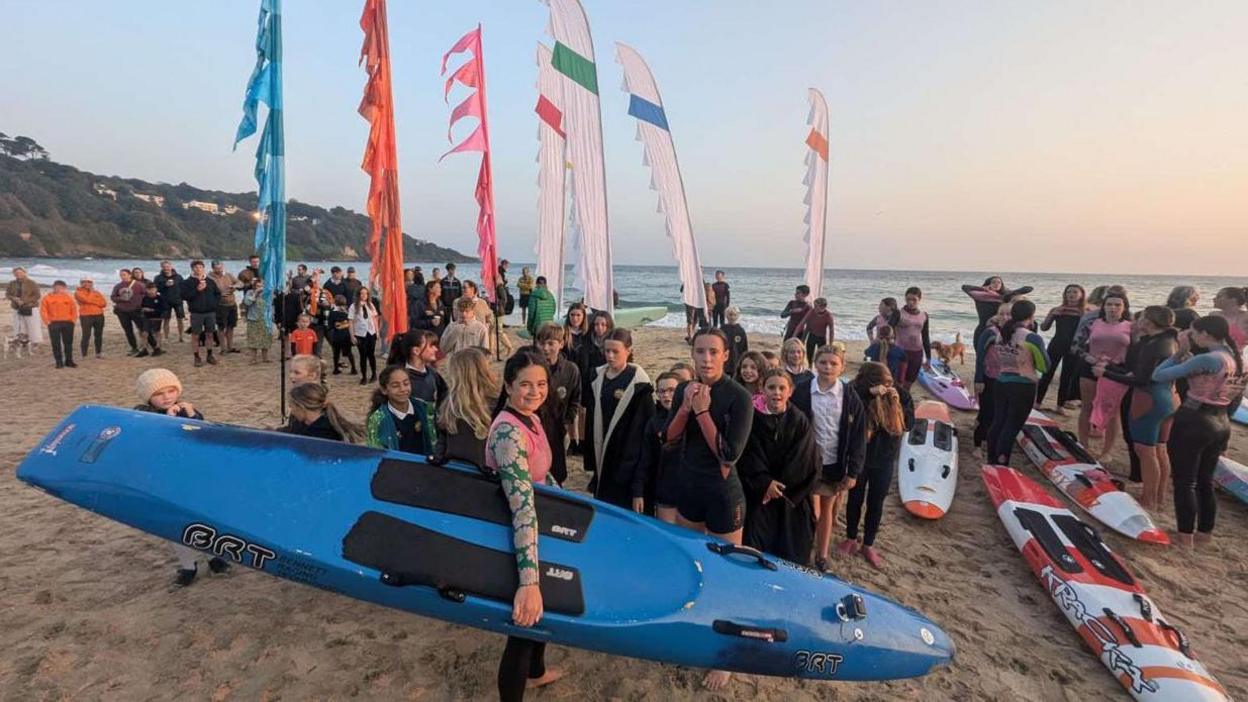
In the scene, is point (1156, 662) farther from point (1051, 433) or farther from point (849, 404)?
point (1051, 433)

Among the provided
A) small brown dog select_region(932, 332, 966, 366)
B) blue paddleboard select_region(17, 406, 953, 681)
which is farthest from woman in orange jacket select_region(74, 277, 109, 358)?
small brown dog select_region(932, 332, 966, 366)

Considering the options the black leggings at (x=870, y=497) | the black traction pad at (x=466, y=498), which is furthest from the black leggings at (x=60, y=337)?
the black leggings at (x=870, y=497)

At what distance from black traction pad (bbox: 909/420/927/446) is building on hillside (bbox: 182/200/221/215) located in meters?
113

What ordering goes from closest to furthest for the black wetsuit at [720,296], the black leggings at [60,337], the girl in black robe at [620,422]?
1. the girl in black robe at [620,422]
2. the black leggings at [60,337]
3. the black wetsuit at [720,296]

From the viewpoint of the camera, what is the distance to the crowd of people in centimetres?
262

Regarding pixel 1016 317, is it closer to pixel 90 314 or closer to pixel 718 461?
pixel 718 461

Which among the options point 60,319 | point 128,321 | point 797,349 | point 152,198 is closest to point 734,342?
point 797,349

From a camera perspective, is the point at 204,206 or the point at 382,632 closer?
the point at 382,632

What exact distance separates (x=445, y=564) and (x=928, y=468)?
5152mm

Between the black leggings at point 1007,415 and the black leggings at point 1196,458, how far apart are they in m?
1.17

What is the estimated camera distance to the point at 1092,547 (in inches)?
156

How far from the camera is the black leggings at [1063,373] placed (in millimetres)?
7590

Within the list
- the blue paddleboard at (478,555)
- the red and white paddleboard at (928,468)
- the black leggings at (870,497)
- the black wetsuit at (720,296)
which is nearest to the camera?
the blue paddleboard at (478,555)

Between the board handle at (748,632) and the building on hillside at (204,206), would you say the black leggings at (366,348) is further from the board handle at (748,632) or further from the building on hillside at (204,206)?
the building on hillside at (204,206)
